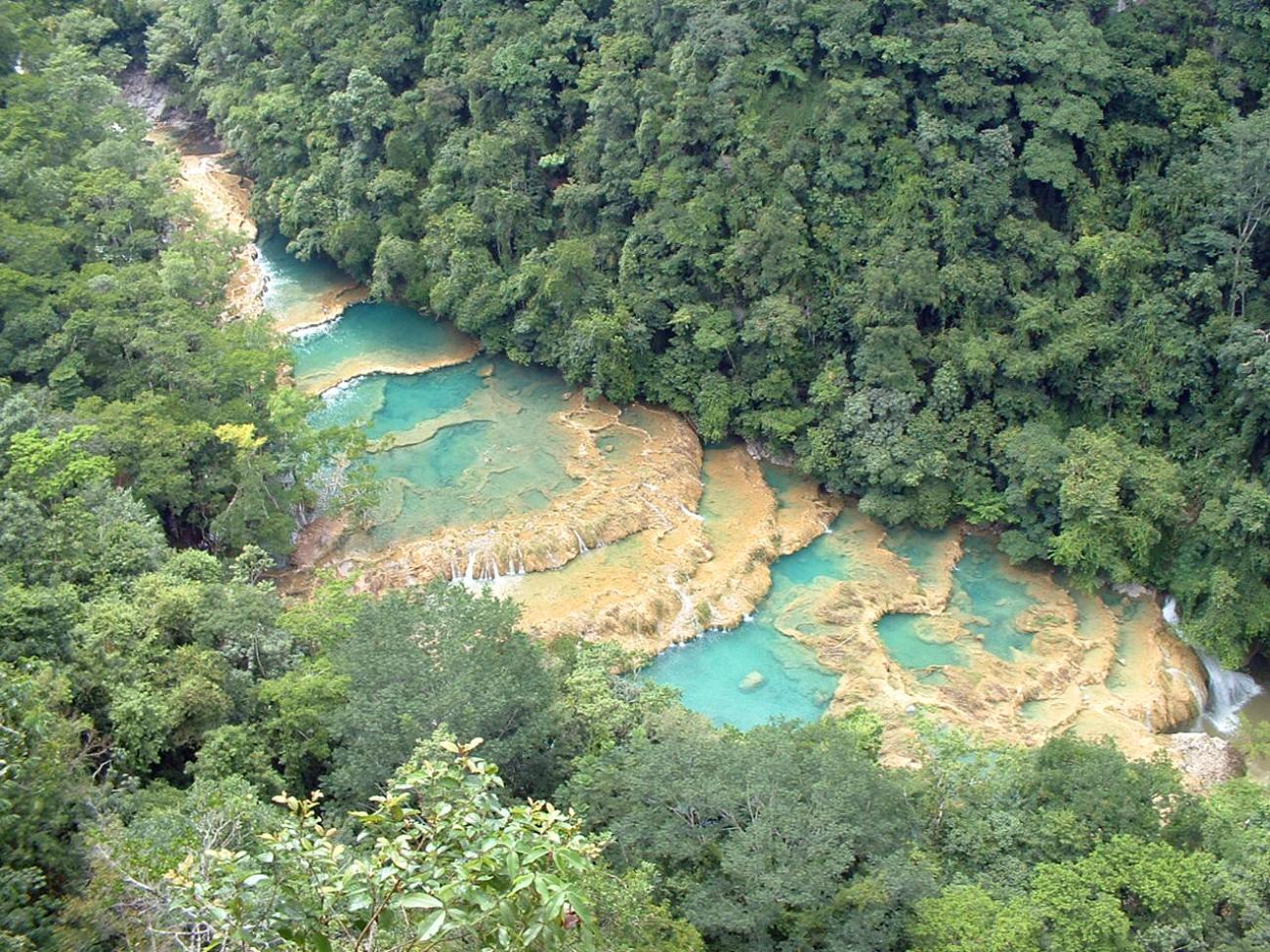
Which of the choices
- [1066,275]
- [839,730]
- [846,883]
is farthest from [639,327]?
[846,883]

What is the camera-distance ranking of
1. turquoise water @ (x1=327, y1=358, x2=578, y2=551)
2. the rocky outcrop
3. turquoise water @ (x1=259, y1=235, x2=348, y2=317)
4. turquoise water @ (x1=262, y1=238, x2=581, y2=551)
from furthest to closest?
turquoise water @ (x1=259, y1=235, x2=348, y2=317)
turquoise water @ (x1=262, y1=238, x2=581, y2=551)
turquoise water @ (x1=327, y1=358, x2=578, y2=551)
the rocky outcrop

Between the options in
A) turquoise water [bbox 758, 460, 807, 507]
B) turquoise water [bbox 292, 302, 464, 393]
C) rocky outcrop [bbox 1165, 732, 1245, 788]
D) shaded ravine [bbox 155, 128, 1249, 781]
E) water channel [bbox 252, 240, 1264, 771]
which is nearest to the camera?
rocky outcrop [bbox 1165, 732, 1245, 788]

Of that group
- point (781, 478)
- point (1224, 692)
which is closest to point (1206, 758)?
point (1224, 692)

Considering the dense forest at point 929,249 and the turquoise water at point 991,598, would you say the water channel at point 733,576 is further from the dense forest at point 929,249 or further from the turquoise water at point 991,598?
the dense forest at point 929,249

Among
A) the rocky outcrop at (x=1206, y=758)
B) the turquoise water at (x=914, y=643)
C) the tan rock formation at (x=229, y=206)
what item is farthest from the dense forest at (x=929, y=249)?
the tan rock formation at (x=229, y=206)

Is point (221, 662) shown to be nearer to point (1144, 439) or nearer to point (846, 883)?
point (846, 883)

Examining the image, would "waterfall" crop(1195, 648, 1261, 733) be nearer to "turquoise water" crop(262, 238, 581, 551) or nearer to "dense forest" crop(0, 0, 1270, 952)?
"dense forest" crop(0, 0, 1270, 952)

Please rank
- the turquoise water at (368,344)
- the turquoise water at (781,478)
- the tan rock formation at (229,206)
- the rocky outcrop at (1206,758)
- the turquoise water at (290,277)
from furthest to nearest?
the turquoise water at (290,277) < the tan rock formation at (229,206) < the turquoise water at (368,344) < the turquoise water at (781,478) < the rocky outcrop at (1206,758)

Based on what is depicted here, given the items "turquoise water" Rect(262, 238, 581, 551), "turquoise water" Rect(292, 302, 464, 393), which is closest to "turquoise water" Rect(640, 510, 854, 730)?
"turquoise water" Rect(262, 238, 581, 551)
